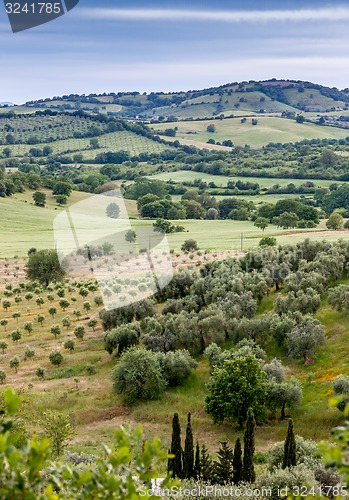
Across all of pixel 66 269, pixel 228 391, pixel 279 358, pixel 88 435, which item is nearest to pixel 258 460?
pixel 228 391

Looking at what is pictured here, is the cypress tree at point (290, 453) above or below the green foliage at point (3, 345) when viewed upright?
above

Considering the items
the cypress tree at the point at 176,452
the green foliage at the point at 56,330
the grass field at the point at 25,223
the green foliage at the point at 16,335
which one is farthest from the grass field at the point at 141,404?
the grass field at the point at 25,223

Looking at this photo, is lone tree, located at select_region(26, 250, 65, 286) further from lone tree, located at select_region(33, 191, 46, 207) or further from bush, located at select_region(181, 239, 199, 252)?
lone tree, located at select_region(33, 191, 46, 207)

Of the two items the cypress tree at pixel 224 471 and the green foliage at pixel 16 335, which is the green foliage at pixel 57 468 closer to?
the cypress tree at pixel 224 471

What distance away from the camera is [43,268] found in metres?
99.1

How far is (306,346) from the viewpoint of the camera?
50.2 metres

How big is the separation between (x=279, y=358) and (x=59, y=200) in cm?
14501

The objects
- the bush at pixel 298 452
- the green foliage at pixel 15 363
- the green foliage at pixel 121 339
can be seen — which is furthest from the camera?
the green foliage at pixel 121 339

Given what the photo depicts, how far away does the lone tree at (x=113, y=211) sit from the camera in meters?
171

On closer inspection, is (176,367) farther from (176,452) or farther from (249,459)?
(249,459)

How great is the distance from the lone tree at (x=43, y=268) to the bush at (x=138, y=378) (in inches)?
2113

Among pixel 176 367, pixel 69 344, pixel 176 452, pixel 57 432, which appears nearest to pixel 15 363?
pixel 69 344

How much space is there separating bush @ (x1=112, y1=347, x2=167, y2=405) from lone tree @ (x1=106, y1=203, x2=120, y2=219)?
123696mm

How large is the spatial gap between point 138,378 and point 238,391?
10.7 metres
